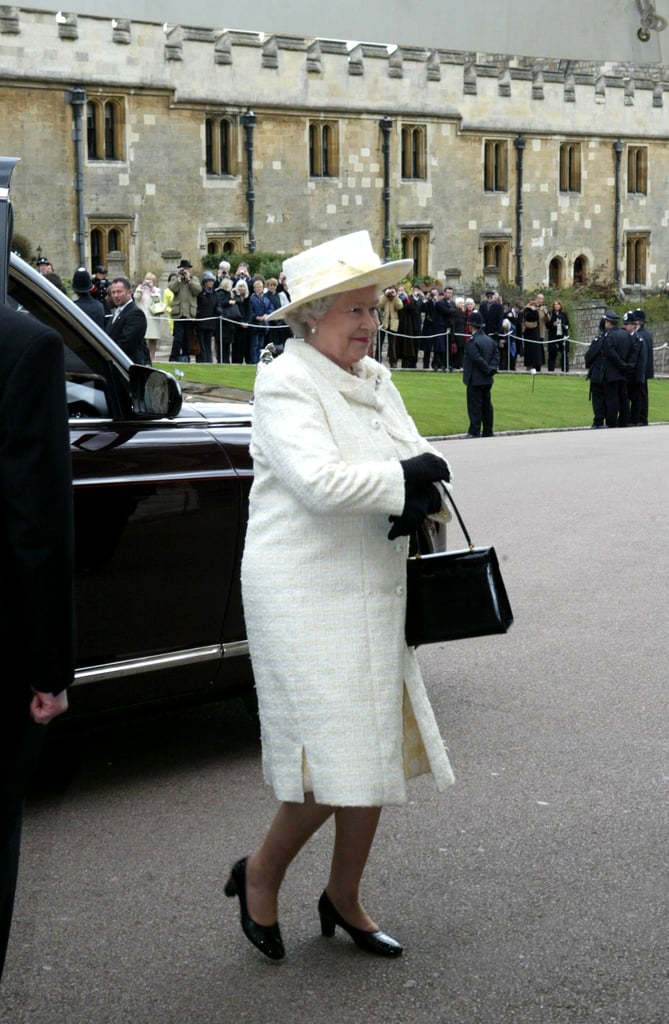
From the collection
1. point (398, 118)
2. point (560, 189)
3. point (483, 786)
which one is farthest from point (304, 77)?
point (483, 786)

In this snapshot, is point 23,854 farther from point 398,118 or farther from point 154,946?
point 398,118

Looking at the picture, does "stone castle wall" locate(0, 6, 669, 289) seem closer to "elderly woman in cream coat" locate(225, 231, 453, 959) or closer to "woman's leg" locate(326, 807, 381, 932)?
"elderly woman in cream coat" locate(225, 231, 453, 959)

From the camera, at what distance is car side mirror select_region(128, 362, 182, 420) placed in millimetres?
5480

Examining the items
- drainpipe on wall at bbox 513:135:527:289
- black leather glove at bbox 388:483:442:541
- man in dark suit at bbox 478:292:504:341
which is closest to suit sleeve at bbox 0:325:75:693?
black leather glove at bbox 388:483:442:541

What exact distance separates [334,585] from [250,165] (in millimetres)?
49001

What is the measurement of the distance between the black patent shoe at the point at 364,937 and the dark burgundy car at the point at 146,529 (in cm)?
145

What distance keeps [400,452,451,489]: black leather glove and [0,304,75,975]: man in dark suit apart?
1.05m

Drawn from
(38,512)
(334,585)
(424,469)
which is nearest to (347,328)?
(424,469)

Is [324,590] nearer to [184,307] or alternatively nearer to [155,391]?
[155,391]

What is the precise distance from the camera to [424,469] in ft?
12.8

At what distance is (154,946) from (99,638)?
1378 mm

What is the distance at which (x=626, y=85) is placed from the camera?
60.7 meters

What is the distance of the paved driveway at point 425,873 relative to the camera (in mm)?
3877

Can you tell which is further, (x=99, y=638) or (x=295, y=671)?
(x=99, y=638)
